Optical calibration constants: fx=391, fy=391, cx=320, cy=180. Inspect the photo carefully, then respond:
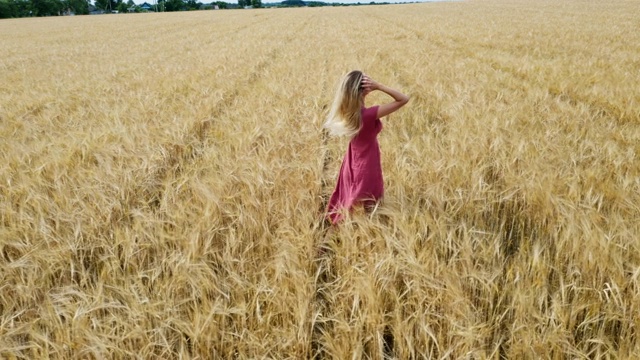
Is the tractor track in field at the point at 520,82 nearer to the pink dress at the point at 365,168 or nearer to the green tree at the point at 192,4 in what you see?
the pink dress at the point at 365,168

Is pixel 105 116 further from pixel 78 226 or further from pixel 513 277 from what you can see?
pixel 513 277

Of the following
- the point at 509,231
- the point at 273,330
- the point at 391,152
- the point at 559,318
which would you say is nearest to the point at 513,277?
the point at 559,318

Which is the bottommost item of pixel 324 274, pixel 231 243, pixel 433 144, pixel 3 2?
pixel 324 274

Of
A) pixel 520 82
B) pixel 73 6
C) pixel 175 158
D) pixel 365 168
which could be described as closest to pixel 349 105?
pixel 365 168

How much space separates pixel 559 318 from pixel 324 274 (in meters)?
0.97

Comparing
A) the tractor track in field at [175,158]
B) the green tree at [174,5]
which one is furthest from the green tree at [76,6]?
the tractor track in field at [175,158]

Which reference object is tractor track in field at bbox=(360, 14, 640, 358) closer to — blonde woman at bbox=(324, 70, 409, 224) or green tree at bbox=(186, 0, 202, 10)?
blonde woman at bbox=(324, 70, 409, 224)

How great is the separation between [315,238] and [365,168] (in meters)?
0.47

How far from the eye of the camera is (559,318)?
1.38m

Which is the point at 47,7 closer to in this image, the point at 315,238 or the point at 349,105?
the point at 349,105

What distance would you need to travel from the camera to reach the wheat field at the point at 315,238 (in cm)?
140

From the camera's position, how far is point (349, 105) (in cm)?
204

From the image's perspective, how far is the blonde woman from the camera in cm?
204

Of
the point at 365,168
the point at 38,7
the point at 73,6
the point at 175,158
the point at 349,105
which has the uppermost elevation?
the point at 73,6
